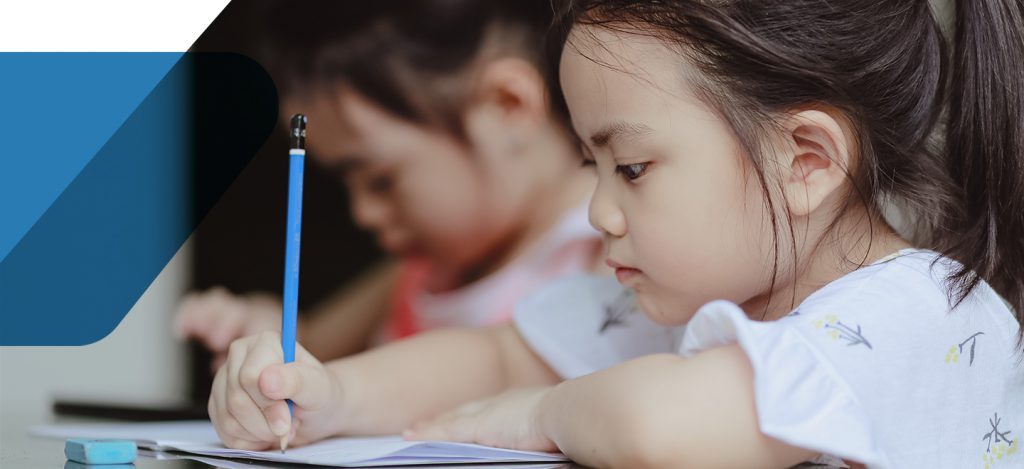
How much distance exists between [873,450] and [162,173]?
91 cm

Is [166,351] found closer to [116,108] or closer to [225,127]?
[225,127]

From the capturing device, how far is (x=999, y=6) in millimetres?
689

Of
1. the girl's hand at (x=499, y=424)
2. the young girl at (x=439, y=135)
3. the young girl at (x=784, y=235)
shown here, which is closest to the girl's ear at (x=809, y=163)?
the young girl at (x=784, y=235)

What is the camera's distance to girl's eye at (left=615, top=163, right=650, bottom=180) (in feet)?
2.14

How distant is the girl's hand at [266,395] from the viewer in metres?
0.60

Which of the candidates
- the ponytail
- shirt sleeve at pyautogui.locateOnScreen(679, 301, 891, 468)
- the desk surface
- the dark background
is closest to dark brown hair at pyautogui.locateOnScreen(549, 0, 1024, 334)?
the ponytail

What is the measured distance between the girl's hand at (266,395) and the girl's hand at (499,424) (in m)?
0.07

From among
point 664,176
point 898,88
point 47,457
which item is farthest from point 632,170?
point 47,457

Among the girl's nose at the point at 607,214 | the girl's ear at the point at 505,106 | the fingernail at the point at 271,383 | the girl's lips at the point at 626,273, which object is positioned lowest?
the fingernail at the point at 271,383

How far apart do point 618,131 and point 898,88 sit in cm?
19

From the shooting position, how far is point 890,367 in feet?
1.75

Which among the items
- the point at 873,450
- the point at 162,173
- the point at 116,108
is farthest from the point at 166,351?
the point at 873,450

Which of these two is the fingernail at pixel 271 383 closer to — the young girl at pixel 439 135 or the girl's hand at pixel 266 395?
the girl's hand at pixel 266 395

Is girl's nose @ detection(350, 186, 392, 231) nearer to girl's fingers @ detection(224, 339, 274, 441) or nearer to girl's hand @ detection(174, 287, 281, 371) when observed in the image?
girl's hand @ detection(174, 287, 281, 371)
